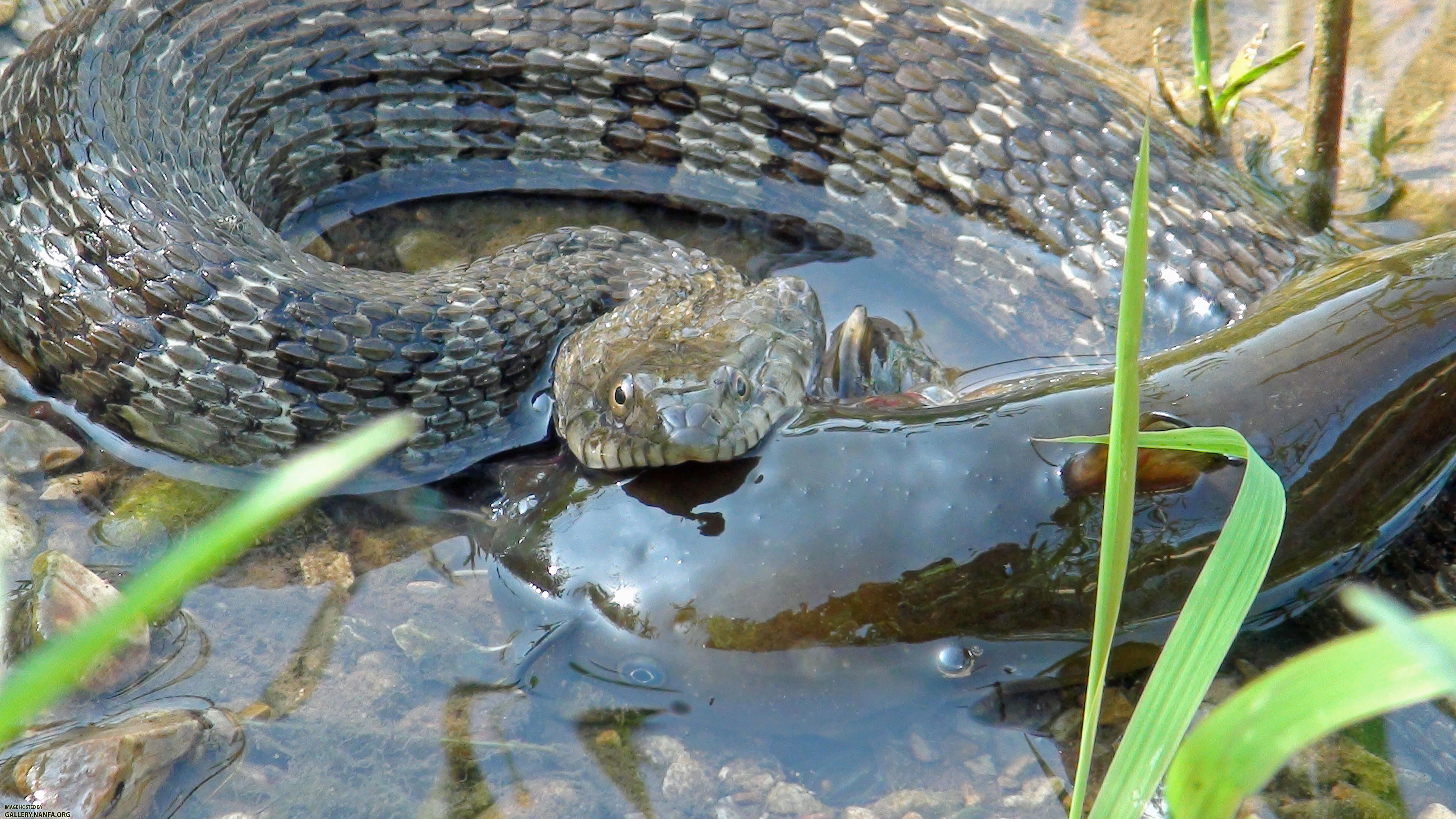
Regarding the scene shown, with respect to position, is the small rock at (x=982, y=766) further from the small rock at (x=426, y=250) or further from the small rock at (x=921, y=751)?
the small rock at (x=426, y=250)

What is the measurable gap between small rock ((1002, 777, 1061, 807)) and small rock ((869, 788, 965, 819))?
12 centimetres

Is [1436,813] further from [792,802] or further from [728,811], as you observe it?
[728,811]

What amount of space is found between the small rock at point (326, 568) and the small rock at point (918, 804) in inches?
60.4

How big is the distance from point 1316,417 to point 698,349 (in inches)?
62.8

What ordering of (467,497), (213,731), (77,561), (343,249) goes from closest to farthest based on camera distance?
(213,731)
(77,561)
(467,497)
(343,249)

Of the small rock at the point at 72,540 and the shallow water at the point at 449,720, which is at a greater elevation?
the shallow water at the point at 449,720

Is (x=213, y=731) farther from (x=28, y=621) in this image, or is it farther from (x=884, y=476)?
(x=884, y=476)

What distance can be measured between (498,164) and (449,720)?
2557mm

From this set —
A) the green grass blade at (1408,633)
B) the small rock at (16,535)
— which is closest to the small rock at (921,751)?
the green grass blade at (1408,633)

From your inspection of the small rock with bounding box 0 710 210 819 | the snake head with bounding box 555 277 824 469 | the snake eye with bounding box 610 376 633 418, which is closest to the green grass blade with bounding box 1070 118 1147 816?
the snake head with bounding box 555 277 824 469

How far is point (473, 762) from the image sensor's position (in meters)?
2.72

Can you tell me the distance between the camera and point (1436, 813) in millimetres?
2629

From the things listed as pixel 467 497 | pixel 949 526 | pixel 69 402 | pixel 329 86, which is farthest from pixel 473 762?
pixel 329 86

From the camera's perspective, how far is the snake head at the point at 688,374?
2963 millimetres
